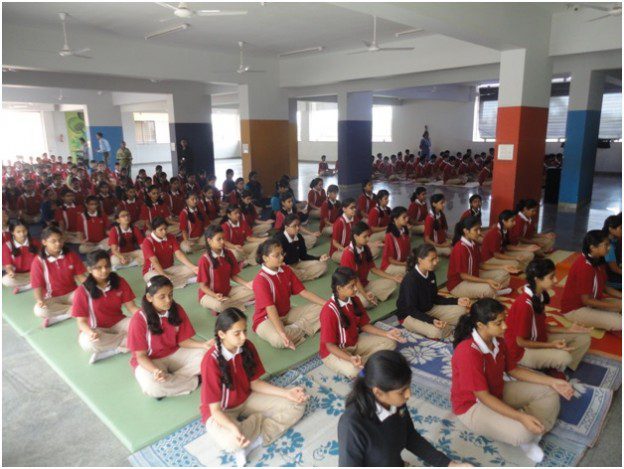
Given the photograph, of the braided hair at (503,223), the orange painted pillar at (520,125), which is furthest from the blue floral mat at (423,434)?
the orange painted pillar at (520,125)

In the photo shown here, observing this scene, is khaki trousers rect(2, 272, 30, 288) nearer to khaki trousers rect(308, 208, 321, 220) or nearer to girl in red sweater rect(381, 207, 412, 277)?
girl in red sweater rect(381, 207, 412, 277)

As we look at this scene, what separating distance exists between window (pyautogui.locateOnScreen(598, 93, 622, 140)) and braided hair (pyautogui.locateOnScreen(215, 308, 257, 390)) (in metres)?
17.3

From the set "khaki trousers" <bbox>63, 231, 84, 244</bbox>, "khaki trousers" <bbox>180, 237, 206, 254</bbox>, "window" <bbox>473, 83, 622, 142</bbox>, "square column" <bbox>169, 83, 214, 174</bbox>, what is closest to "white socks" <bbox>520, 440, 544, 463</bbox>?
"khaki trousers" <bbox>180, 237, 206, 254</bbox>

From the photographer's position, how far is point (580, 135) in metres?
9.66

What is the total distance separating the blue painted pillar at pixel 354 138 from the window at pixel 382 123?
344 inches

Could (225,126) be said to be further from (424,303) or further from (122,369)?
(122,369)

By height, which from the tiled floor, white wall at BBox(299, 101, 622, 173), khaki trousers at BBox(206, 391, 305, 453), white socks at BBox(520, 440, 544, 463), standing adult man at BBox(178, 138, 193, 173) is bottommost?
white socks at BBox(520, 440, 544, 463)

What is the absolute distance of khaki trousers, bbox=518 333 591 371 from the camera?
328 centimetres

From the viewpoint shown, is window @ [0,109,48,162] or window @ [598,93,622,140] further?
window @ [0,109,48,162]

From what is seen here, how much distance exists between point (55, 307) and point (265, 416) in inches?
102

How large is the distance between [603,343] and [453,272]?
140cm

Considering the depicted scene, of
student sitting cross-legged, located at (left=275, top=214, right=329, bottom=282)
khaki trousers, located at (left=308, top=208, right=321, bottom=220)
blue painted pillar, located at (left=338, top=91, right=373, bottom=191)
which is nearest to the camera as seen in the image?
student sitting cross-legged, located at (left=275, top=214, right=329, bottom=282)

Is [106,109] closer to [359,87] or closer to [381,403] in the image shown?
[359,87]

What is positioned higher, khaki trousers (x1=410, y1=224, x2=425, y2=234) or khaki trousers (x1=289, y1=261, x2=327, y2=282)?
khaki trousers (x1=410, y1=224, x2=425, y2=234)
